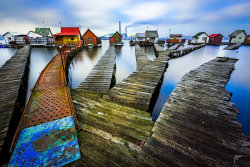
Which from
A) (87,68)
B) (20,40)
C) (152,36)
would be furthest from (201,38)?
(20,40)

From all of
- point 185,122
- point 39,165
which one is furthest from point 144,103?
point 39,165

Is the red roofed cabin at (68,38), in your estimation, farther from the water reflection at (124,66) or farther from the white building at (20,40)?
the water reflection at (124,66)

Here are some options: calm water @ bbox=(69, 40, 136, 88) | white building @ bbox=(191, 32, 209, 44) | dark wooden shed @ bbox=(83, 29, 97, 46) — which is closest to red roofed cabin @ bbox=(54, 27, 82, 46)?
dark wooden shed @ bbox=(83, 29, 97, 46)

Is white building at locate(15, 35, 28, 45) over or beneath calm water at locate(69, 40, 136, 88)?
over

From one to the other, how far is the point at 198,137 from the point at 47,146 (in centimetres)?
416

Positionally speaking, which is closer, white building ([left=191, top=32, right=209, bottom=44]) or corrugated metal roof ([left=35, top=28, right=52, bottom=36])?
corrugated metal roof ([left=35, top=28, right=52, bottom=36])

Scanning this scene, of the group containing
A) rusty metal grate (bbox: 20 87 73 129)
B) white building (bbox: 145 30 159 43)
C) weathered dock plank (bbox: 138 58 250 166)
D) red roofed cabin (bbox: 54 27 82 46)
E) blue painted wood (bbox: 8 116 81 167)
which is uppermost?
white building (bbox: 145 30 159 43)

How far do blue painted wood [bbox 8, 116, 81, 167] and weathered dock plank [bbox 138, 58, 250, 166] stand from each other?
1844mm

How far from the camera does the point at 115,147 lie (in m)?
2.77

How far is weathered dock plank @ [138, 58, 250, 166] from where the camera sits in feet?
8.38

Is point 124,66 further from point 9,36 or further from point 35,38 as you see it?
point 9,36

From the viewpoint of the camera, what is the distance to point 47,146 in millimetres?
2631

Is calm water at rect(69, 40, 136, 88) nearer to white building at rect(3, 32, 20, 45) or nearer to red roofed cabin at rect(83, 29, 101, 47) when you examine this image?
red roofed cabin at rect(83, 29, 101, 47)

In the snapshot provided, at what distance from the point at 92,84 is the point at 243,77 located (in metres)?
17.1
